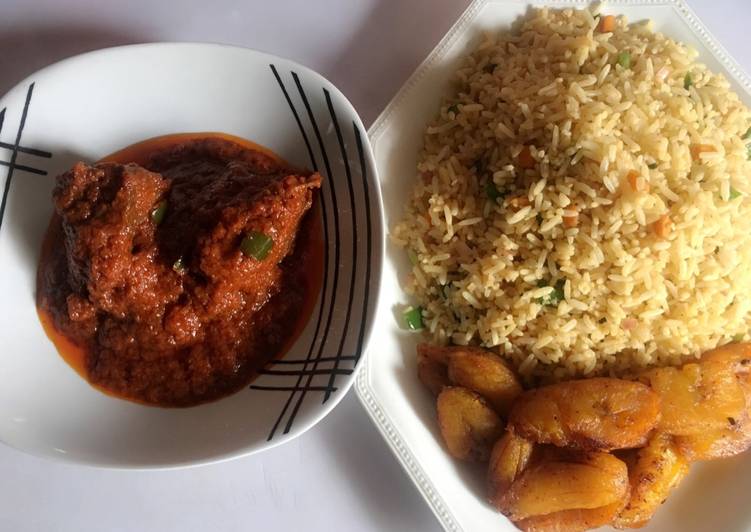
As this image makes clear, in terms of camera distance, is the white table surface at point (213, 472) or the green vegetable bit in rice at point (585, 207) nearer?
the green vegetable bit in rice at point (585, 207)

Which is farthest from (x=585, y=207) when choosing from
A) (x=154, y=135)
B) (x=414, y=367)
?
(x=154, y=135)

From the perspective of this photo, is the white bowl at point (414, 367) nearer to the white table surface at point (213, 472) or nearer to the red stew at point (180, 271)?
the white table surface at point (213, 472)

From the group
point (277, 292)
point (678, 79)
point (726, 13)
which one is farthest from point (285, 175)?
point (726, 13)

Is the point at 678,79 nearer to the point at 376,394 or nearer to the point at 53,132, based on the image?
the point at 376,394

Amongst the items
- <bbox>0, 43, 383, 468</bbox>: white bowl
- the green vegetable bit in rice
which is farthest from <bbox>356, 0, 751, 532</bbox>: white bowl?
<bbox>0, 43, 383, 468</bbox>: white bowl

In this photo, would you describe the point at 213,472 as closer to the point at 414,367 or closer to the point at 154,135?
the point at 414,367


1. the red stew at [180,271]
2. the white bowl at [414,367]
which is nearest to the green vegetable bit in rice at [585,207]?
the white bowl at [414,367]

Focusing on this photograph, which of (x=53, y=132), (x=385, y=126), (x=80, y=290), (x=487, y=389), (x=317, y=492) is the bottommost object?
(x=317, y=492)
